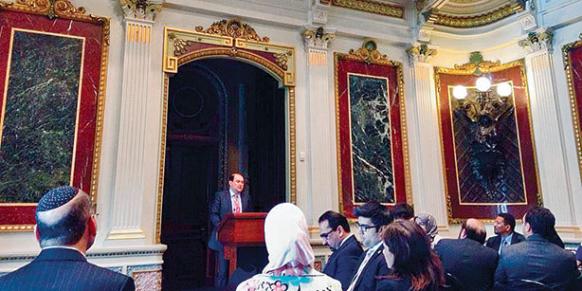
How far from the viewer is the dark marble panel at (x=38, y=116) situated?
13.0ft

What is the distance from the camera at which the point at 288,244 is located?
158 centimetres

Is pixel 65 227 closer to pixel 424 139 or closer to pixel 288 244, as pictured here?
pixel 288 244

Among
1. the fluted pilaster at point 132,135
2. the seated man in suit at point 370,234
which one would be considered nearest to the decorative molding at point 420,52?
the fluted pilaster at point 132,135

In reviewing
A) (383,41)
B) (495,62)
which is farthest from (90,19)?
(495,62)

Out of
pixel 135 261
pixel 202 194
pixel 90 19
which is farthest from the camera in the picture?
pixel 202 194

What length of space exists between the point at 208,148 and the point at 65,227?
5572 mm

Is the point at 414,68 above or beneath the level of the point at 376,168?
above

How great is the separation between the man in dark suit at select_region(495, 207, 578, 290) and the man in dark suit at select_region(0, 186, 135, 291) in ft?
8.07

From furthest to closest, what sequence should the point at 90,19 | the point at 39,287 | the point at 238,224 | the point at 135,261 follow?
the point at 90,19
the point at 135,261
the point at 238,224
the point at 39,287

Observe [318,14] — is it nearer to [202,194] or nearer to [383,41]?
[383,41]

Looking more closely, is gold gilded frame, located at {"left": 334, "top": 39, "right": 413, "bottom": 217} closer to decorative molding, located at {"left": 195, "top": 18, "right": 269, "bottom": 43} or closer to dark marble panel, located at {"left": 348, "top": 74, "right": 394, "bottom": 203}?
dark marble panel, located at {"left": 348, "top": 74, "right": 394, "bottom": 203}

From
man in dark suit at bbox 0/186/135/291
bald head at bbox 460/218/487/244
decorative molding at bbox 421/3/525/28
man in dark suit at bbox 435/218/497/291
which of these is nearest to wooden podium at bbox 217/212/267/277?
man in dark suit at bbox 435/218/497/291

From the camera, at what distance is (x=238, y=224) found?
3.73 meters

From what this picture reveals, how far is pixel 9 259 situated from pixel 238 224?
2157 millimetres
